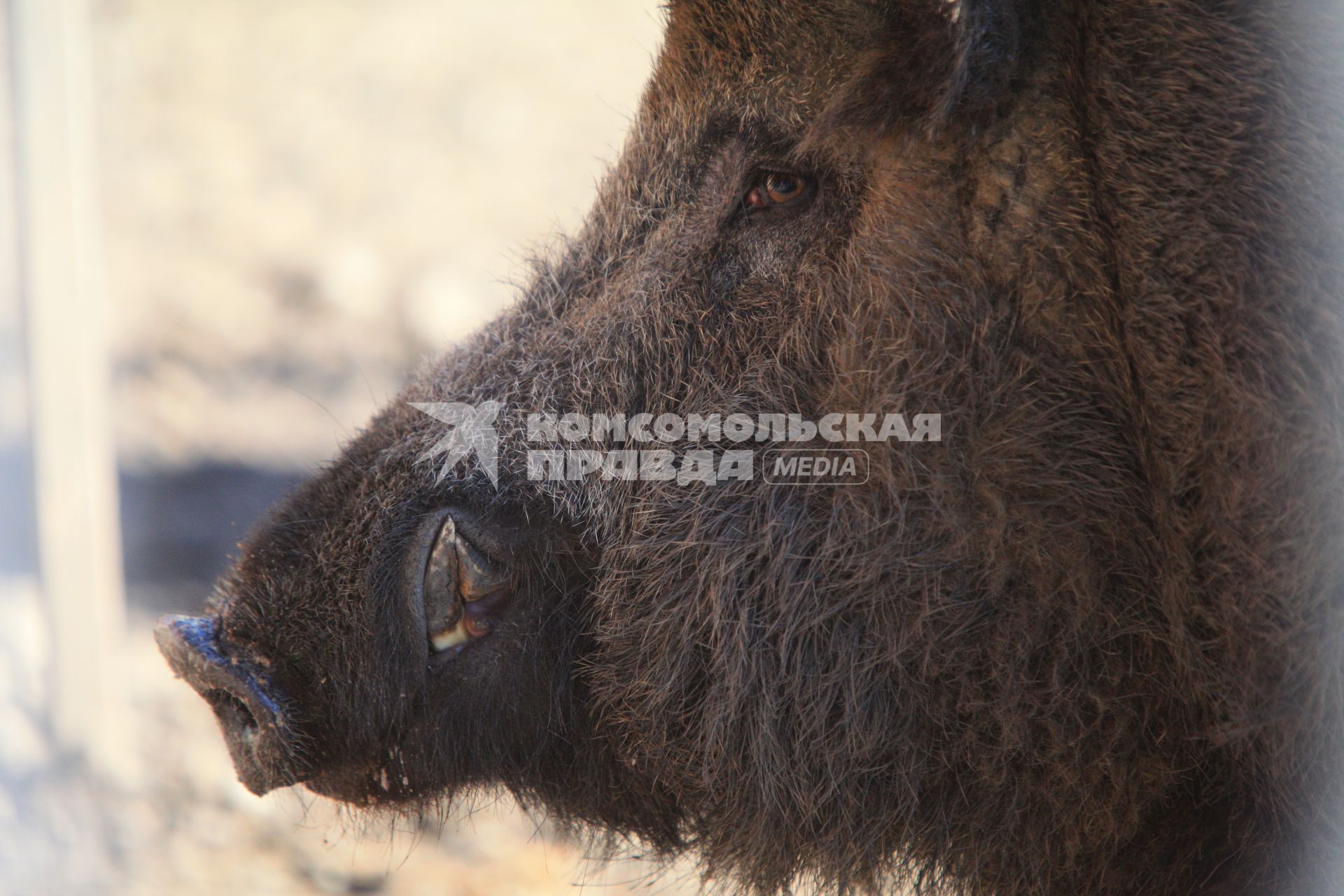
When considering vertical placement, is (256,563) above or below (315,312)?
below

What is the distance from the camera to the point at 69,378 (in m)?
3.47

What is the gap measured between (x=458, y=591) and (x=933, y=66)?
103 centimetres

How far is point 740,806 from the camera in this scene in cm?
180

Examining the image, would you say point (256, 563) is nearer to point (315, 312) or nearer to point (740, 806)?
point (740, 806)

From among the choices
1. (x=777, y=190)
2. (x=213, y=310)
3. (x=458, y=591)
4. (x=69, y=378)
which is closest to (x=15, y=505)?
(x=69, y=378)

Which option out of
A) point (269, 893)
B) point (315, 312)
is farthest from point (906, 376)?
point (315, 312)

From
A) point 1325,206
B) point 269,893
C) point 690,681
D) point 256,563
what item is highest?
point 1325,206

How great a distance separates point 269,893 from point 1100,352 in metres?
2.60

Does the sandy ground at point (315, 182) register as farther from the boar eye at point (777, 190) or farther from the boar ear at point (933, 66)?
the boar ear at point (933, 66)

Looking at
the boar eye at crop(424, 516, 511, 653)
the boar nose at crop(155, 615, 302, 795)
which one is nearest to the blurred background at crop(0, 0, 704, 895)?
the boar nose at crop(155, 615, 302, 795)

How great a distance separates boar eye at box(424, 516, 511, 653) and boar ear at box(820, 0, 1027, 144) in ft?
2.78

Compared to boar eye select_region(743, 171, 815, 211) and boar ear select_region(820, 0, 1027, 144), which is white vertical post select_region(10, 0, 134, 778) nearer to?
boar eye select_region(743, 171, 815, 211)

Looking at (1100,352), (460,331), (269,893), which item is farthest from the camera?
(460,331)

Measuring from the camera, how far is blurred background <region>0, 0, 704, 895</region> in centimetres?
321
